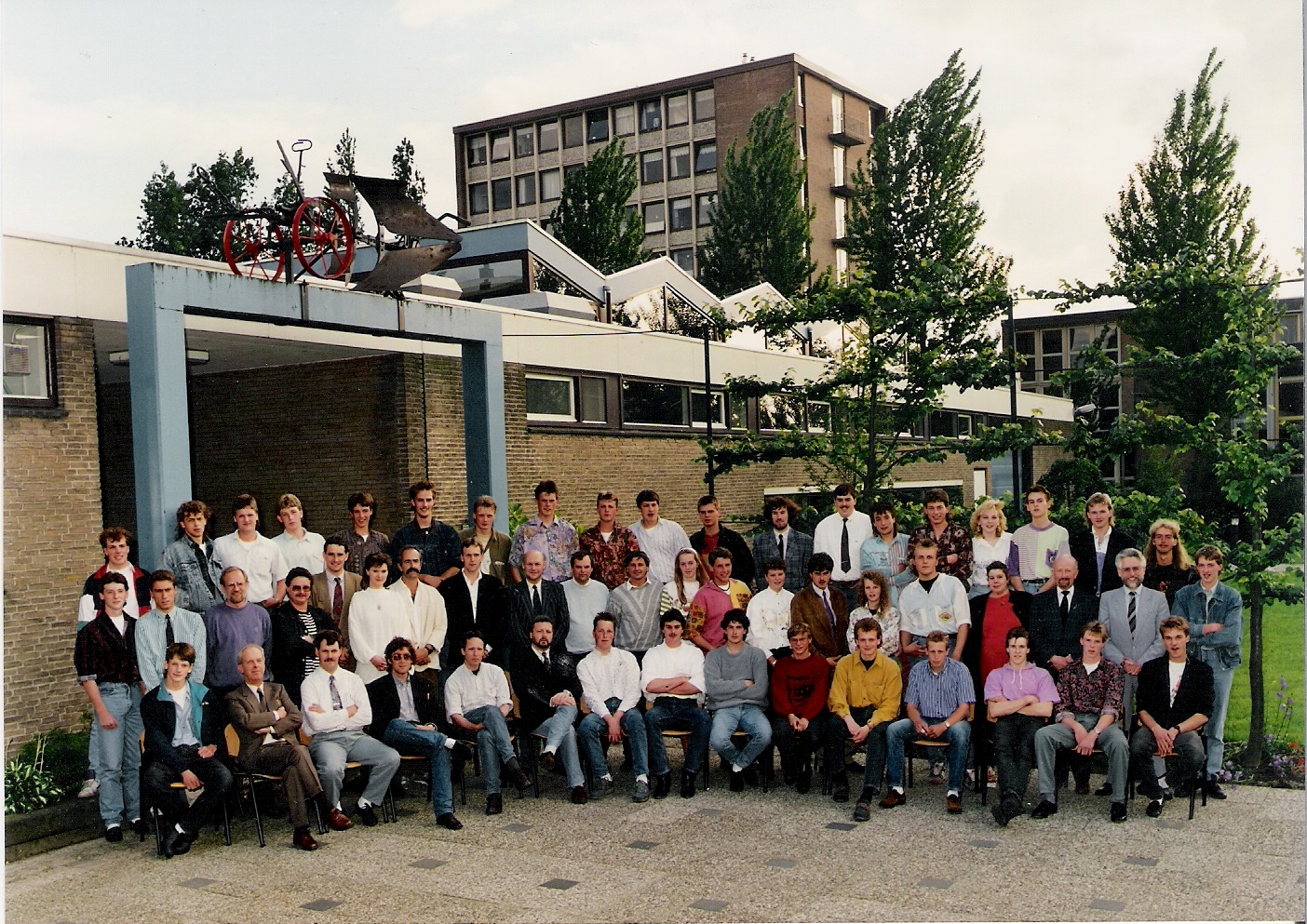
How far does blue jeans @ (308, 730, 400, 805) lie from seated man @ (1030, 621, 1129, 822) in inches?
156

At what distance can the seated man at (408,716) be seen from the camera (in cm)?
756

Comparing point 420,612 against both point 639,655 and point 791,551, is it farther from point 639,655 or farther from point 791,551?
point 791,551

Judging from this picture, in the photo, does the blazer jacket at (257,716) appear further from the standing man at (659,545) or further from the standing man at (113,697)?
the standing man at (659,545)

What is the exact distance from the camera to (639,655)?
865 centimetres

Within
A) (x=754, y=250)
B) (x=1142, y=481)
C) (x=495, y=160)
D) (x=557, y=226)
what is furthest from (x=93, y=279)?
(x=495, y=160)

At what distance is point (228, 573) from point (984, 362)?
8.05m

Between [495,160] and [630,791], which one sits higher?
[495,160]

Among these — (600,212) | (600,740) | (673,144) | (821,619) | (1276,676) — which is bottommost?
(1276,676)

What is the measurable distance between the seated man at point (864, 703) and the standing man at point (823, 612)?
43 centimetres

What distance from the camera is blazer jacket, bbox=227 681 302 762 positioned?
23.3 ft

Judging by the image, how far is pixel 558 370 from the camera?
1762 cm

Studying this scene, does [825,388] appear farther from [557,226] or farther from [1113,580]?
[557,226]

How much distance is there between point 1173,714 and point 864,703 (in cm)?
188

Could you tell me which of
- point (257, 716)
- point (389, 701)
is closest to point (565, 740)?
point (389, 701)
